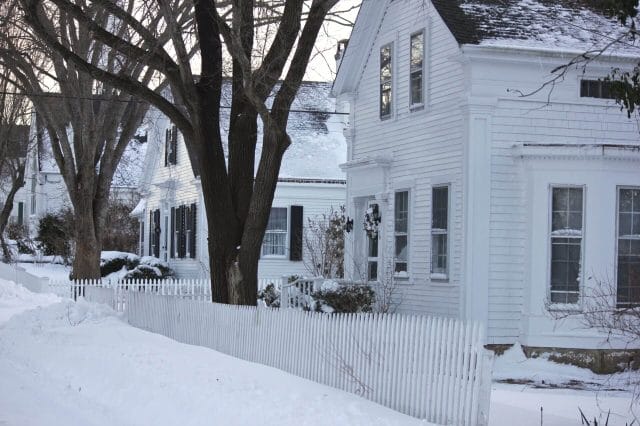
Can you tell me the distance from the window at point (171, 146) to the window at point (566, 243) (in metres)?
20.2

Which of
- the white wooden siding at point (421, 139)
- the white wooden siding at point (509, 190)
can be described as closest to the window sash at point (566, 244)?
the white wooden siding at point (509, 190)

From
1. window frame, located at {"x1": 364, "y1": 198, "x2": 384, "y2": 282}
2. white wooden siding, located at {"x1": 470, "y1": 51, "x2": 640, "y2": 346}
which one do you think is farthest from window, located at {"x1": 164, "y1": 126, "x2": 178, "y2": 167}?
white wooden siding, located at {"x1": 470, "y1": 51, "x2": 640, "y2": 346}

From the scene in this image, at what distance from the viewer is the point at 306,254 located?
29938 mm

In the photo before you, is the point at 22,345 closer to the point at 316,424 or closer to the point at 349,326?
the point at 349,326

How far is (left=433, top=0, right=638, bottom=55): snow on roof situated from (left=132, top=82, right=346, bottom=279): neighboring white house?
34.8 ft

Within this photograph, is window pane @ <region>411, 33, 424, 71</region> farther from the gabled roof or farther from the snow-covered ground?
the snow-covered ground

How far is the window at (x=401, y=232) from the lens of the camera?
19234 millimetres

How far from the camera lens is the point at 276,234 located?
99.7 feet

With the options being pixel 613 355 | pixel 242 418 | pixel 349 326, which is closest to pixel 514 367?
pixel 613 355

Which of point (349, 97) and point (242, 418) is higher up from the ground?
point (349, 97)

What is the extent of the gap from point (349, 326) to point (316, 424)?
229cm

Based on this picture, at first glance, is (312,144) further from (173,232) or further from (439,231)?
(439,231)

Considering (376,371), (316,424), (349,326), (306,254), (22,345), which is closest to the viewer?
(316,424)

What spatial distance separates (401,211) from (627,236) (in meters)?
4.88
